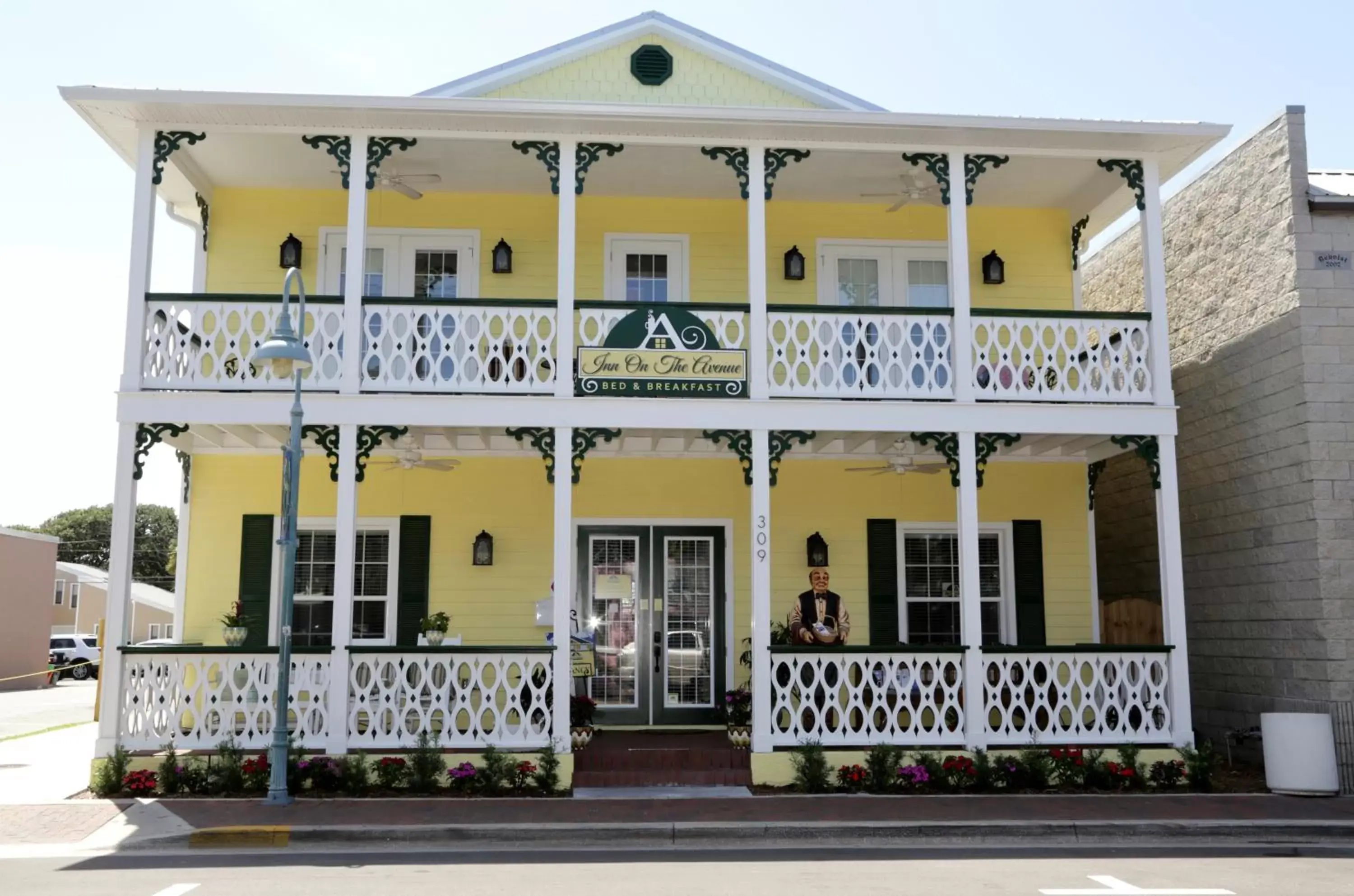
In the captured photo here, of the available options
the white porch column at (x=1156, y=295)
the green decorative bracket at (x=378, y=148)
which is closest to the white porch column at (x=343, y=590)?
the green decorative bracket at (x=378, y=148)

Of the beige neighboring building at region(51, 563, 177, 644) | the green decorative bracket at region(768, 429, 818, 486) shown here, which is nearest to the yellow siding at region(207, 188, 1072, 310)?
the green decorative bracket at region(768, 429, 818, 486)

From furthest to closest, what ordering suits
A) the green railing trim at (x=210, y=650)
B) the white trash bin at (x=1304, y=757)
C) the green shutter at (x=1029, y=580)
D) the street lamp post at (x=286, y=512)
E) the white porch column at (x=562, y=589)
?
the green shutter at (x=1029, y=580), the white porch column at (x=562, y=589), the green railing trim at (x=210, y=650), the white trash bin at (x=1304, y=757), the street lamp post at (x=286, y=512)

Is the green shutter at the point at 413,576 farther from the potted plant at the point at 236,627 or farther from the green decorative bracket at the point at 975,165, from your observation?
the green decorative bracket at the point at 975,165

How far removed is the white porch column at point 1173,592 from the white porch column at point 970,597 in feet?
6.15

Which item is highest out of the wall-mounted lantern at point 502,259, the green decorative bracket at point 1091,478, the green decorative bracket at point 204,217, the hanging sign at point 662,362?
the green decorative bracket at point 204,217

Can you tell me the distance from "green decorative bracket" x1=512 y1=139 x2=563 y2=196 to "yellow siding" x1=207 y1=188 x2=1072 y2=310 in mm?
2099

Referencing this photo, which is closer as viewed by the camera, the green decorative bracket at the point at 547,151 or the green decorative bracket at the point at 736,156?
the green decorative bracket at the point at 547,151

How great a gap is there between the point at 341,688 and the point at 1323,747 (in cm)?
931

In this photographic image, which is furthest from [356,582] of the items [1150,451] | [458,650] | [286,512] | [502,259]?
[1150,451]

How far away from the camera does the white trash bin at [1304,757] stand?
34.5 feet

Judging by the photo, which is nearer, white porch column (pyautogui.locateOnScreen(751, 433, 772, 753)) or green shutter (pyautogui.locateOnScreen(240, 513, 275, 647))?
white porch column (pyautogui.locateOnScreen(751, 433, 772, 753))

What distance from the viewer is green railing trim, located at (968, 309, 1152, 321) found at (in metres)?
11.8

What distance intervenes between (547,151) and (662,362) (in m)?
2.47

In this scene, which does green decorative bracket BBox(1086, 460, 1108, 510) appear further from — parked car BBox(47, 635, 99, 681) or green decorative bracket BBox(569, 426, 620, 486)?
parked car BBox(47, 635, 99, 681)
